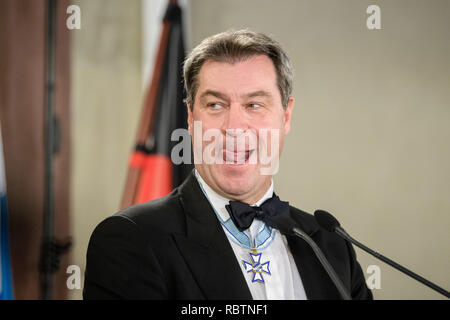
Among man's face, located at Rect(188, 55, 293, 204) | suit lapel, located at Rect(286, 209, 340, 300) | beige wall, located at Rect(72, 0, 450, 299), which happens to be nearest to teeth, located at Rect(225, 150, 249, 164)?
man's face, located at Rect(188, 55, 293, 204)

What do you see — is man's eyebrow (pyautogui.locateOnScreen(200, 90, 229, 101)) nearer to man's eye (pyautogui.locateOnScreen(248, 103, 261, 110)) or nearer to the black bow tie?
man's eye (pyautogui.locateOnScreen(248, 103, 261, 110))

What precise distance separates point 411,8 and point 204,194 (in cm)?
136

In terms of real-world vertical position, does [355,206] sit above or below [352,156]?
below

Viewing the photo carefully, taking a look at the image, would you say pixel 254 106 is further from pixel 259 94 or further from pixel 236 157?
pixel 236 157

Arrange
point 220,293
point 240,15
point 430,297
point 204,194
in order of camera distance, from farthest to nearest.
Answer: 1. point 240,15
2. point 430,297
3. point 204,194
4. point 220,293

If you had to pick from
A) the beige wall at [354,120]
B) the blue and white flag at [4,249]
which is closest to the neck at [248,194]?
the beige wall at [354,120]

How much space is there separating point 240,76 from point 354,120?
1.01 metres

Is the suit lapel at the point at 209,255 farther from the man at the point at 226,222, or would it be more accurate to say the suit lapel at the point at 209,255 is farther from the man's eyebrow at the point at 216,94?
the man's eyebrow at the point at 216,94

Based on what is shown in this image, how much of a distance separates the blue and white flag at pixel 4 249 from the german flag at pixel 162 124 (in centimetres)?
52

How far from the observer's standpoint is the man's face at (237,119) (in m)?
1.17

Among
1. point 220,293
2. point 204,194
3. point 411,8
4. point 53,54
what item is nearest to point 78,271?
point 53,54

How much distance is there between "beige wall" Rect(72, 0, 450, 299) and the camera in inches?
73.4

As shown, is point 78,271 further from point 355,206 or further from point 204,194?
point 355,206

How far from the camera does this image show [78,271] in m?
2.01
